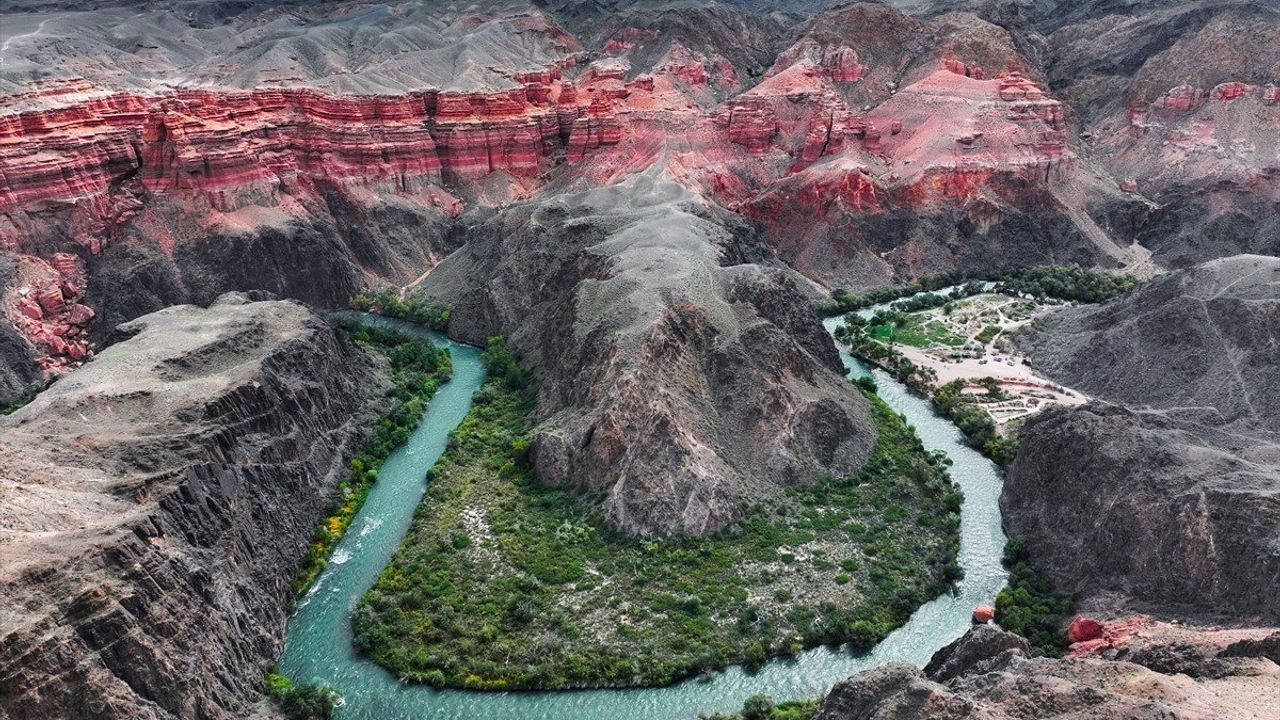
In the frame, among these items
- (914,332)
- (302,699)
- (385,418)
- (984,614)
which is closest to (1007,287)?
(914,332)

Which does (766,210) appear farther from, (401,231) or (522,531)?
(522,531)

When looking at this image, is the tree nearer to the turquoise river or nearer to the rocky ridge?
the turquoise river

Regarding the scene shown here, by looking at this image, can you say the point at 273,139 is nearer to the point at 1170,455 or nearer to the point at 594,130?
the point at 594,130

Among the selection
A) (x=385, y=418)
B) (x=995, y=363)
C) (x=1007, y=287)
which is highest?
(x=1007, y=287)

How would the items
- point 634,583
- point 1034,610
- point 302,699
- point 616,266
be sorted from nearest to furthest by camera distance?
point 302,699
point 1034,610
point 634,583
point 616,266

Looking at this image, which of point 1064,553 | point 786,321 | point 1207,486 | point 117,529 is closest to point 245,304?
point 117,529

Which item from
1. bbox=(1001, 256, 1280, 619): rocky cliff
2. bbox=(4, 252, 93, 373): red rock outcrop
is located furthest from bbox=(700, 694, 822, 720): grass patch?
bbox=(4, 252, 93, 373): red rock outcrop

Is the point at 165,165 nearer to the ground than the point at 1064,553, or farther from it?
farther from it
